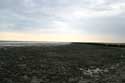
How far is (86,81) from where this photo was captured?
1350 centimetres

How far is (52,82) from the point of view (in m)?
13.1

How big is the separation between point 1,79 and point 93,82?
22.8ft

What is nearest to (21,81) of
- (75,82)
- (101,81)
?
(75,82)

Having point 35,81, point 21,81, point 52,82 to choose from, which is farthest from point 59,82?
point 21,81

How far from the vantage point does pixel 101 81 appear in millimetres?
13469

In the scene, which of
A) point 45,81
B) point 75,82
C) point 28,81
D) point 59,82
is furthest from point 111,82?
point 28,81

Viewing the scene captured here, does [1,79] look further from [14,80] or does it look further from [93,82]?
[93,82]

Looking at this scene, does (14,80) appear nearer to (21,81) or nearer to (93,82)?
(21,81)

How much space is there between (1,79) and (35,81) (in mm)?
2686

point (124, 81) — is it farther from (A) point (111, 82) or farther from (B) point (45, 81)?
(B) point (45, 81)

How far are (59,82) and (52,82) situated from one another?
52cm

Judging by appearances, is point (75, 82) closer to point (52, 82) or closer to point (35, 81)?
point (52, 82)

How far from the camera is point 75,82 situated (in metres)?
13.1

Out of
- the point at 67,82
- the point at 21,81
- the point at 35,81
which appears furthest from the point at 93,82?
the point at 21,81
